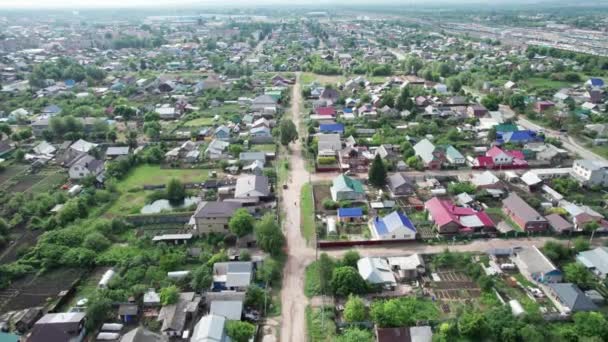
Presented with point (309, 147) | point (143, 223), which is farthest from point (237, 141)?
point (143, 223)

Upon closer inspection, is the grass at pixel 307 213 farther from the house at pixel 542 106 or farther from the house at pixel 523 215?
the house at pixel 542 106

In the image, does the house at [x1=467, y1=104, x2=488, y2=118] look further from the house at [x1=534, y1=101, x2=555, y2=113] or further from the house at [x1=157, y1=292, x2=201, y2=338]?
the house at [x1=157, y1=292, x2=201, y2=338]

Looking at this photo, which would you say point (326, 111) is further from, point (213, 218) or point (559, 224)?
point (559, 224)

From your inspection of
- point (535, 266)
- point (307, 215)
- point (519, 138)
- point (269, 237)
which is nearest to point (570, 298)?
point (535, 266)

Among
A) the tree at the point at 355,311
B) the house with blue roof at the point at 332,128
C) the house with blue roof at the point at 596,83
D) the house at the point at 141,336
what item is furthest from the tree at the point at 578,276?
the house with blue roof at the point at 596,83

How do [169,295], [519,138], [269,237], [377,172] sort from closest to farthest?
1. [169,295]
2. [269,237]
3. [377,172]
4. [519,138]

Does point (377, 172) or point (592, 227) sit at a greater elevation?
point (377, 172)
